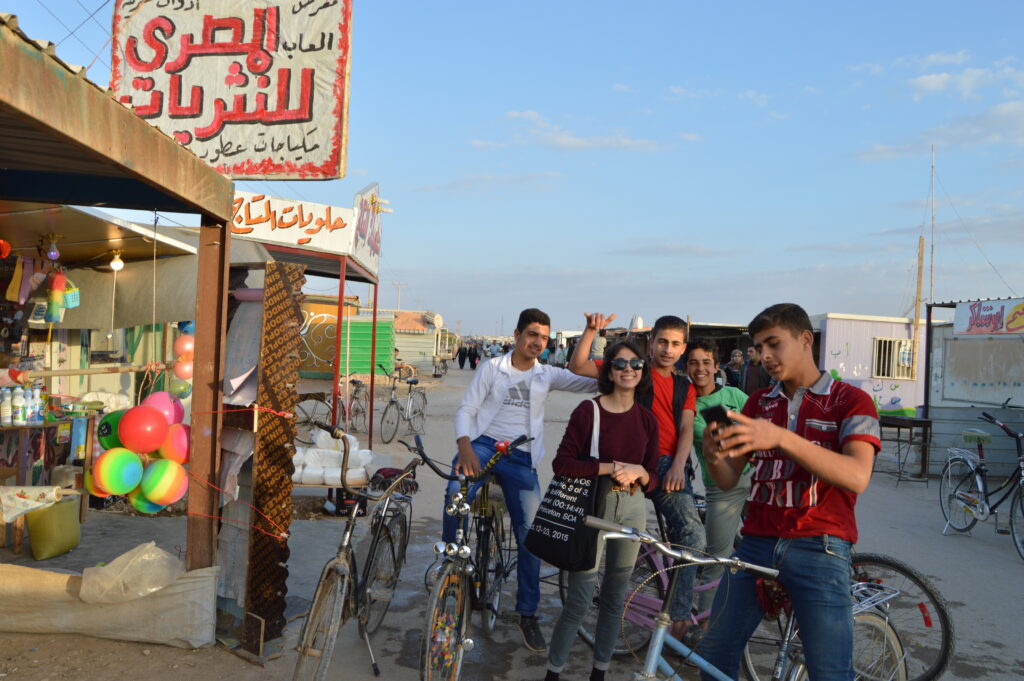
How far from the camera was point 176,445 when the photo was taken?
14.6 ft

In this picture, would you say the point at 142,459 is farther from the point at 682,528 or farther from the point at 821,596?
the point at 821,596

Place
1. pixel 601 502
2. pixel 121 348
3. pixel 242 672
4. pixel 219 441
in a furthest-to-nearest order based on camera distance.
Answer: pixel 121 348 → pixel 219 441 → pixel 242 672 → pixel 601 502

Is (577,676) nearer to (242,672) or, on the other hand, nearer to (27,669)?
(242,672)

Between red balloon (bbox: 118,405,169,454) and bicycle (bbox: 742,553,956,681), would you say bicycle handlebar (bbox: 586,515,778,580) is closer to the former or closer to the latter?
bicycle (bbox: 742,553,956,681)

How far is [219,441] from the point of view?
4.34 metres

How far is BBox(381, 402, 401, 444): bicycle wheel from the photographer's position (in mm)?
13656

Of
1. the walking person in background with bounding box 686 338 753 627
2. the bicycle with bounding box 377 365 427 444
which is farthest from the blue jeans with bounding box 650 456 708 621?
the bicycle with bounding box 377 365 427 444

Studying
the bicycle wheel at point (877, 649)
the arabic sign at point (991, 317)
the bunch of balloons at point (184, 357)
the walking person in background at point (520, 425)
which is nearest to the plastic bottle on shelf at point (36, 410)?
the bunch of balloons at point (184, 357)

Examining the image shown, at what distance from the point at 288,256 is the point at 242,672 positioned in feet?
25.2

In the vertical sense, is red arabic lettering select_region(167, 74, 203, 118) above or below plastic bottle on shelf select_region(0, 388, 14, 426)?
above

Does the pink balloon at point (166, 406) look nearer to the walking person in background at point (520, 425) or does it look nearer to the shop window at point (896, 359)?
the walking person in background at point (520, 425)

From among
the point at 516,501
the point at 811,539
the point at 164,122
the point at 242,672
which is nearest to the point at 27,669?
the point at 242,672

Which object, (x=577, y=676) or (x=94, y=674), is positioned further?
(x=577, y=676)

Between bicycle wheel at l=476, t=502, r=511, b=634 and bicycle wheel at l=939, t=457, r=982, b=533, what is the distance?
19.0 ft
